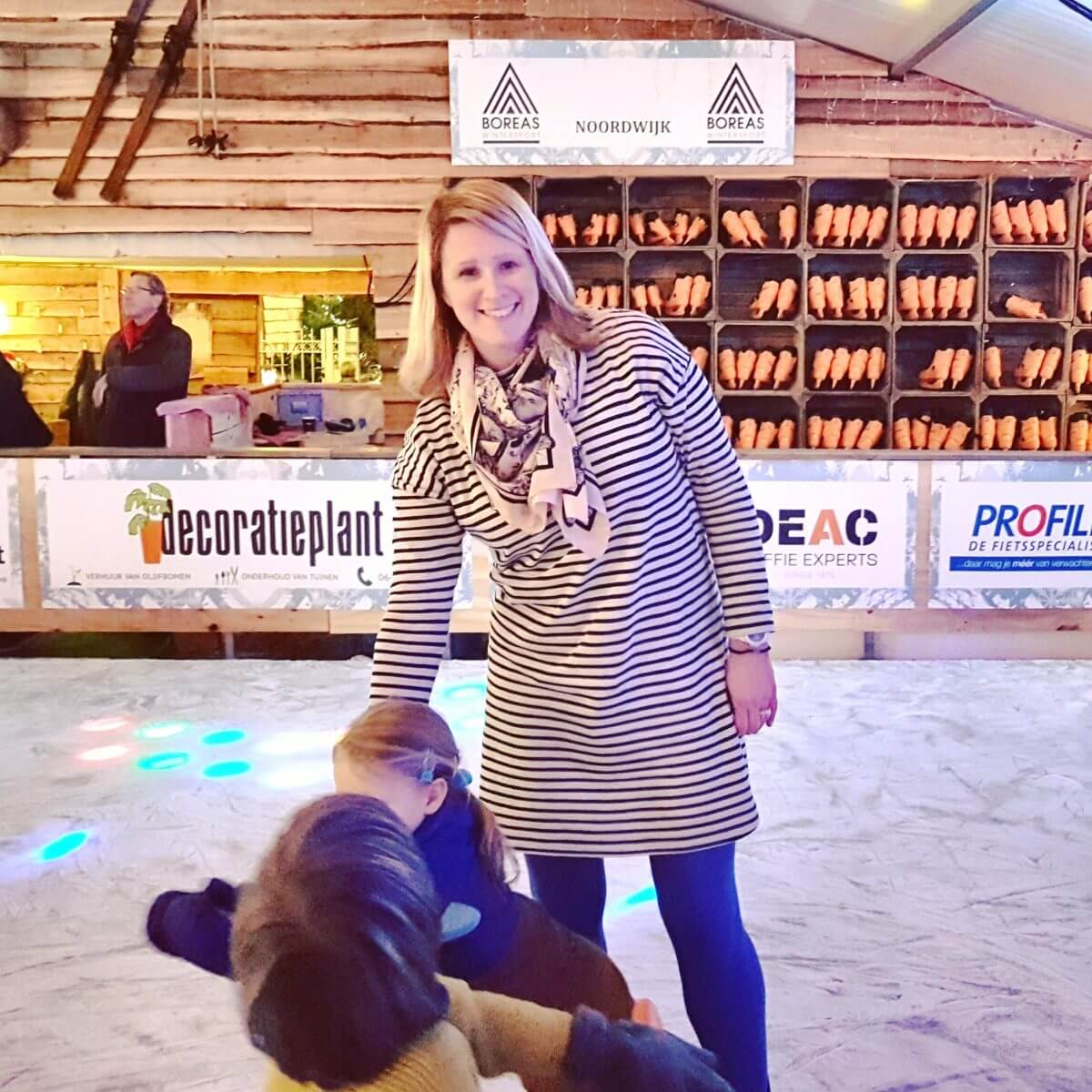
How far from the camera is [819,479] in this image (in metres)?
5.58

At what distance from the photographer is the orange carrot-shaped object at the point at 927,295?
21.8ft

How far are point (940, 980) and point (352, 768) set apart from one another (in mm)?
1803

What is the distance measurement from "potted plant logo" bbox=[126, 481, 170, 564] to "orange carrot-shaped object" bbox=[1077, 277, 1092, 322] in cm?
482

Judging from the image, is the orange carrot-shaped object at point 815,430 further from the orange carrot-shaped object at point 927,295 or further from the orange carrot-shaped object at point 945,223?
the orange carrot-shaped object at point 945,223

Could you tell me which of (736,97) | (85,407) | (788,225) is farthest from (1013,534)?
(85,407)

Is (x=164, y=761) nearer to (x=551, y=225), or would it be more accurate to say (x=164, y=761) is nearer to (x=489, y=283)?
(x=489, y=283)

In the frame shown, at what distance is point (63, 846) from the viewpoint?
142 inches

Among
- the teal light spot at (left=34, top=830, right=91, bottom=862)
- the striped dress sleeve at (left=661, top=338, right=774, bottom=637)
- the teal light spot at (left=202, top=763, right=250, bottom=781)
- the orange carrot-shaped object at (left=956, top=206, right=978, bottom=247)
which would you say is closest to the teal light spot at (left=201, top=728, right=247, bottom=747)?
the teal light spot at (left=202, top=763, right=250, bottom=781)

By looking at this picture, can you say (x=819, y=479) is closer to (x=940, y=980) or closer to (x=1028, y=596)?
(x=1028, y=596)

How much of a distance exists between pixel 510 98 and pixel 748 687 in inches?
215

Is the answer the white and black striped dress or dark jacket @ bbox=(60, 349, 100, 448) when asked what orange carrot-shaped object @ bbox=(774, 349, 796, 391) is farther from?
the white and black striped dress

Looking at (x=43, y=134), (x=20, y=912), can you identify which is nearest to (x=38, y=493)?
(x=43, y=134)

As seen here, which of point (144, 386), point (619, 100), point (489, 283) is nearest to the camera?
point (489, 283)

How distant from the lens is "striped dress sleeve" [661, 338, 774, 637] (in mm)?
1747
